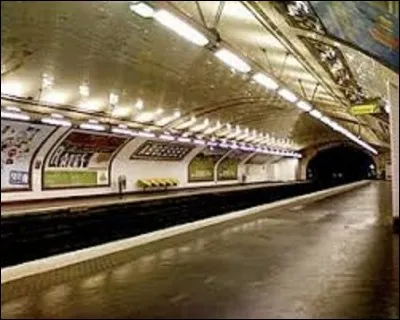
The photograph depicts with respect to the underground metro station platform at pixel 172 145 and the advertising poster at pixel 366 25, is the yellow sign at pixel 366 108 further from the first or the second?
the advertising poster at pixel 366 25

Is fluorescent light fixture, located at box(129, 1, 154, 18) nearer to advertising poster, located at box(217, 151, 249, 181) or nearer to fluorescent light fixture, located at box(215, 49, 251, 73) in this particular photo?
fluorescent light fixture, located at box(215, 49, 251, 73)

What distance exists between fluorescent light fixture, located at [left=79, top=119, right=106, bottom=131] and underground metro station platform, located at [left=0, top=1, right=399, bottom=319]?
0.18 ft

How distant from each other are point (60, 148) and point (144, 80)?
5.31 m

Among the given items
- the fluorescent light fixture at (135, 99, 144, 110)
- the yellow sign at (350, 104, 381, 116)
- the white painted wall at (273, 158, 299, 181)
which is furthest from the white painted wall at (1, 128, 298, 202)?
the white painted wall at (273, 158, 299, 181)

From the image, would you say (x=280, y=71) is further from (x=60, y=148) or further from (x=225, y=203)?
(x=225, y=203)

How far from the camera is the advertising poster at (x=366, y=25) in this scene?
16.7ft

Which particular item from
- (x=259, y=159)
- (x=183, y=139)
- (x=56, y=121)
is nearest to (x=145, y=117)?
(x=56, y=121)

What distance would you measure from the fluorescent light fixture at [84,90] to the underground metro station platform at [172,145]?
0.07 metres

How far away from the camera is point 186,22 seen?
6.14 meters

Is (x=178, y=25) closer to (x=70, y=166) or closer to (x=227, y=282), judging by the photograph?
(x=227, y=282)

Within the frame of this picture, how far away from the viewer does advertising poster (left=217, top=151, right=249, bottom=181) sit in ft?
103

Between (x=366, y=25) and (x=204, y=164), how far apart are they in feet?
77.2

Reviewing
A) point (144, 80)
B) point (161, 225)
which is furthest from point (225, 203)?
point (144, 80)

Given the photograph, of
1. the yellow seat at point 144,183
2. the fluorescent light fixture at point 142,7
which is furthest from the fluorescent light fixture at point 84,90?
the yellow seat at point 144,183
